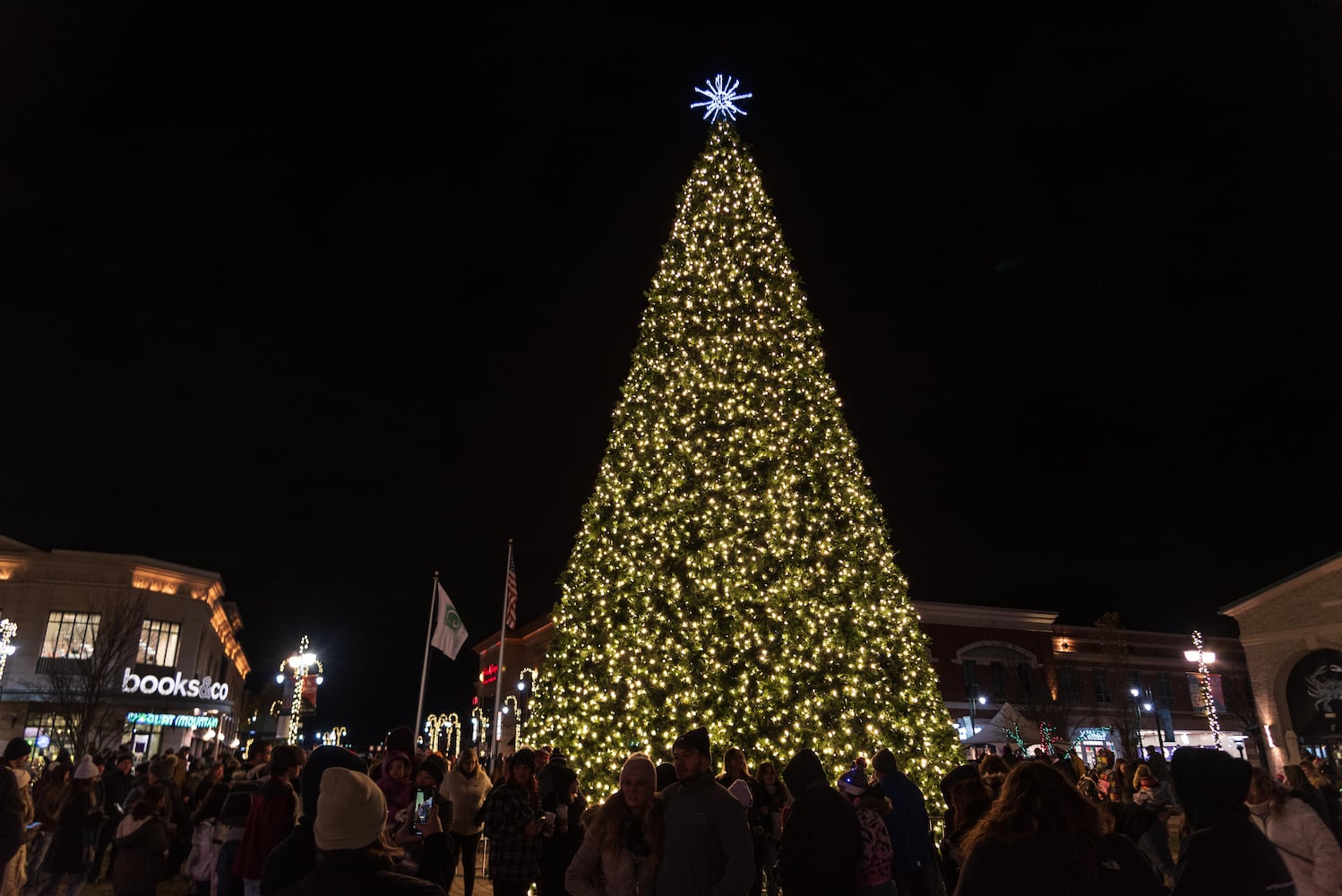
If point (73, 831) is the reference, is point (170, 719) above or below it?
above

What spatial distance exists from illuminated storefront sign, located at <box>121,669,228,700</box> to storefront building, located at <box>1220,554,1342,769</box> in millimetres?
53226

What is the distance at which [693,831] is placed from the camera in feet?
16.9

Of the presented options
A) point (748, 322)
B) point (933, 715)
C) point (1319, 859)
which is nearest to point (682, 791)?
point (1319, 859)

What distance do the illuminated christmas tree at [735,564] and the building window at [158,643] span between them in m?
44.5

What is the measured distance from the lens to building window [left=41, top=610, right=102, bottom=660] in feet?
140

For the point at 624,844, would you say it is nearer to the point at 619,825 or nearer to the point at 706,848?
the point at 619,825

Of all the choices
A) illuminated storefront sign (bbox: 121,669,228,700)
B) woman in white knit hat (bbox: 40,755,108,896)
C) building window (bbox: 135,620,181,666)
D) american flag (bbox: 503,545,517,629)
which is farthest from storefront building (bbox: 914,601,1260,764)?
building window (bbox: 135,620,181,666)

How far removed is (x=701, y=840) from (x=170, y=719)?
51124 millimetres

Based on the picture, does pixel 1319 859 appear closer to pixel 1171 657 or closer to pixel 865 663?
pixel 865 663

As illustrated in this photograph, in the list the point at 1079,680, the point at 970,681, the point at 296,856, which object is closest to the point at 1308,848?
the point at 296,856

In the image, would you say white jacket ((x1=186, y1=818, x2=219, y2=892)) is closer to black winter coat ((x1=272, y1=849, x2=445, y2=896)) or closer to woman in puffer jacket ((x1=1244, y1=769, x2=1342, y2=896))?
black winter coat ((x1=272, y1=849, x2=445, y2=896))

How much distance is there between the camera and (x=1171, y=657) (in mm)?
54719

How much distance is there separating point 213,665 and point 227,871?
61638 mm

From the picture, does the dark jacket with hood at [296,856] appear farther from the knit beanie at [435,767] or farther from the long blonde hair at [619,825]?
the knit beanie at [435,767]
